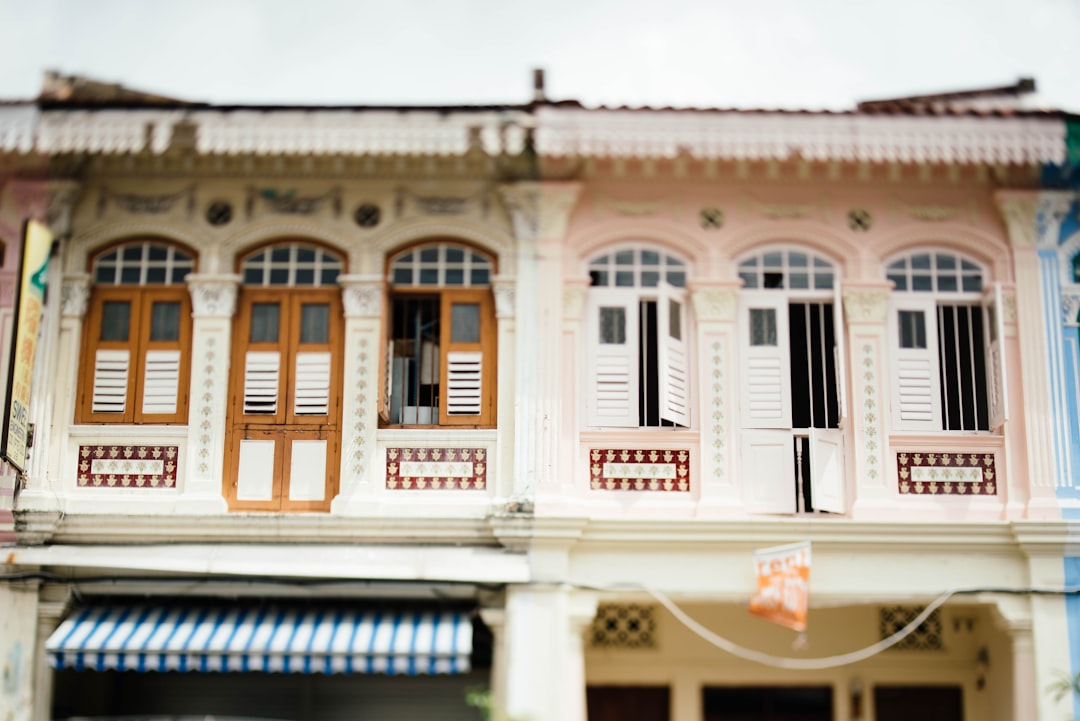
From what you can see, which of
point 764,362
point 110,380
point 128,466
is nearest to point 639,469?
point 764,362

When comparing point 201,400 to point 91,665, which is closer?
point 91,665

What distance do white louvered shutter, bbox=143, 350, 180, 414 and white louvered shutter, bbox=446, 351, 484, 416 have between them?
2163 mm

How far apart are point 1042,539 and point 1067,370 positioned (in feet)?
4.60

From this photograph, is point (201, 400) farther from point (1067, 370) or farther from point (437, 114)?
point (1067, 370)

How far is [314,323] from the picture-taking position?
10.7 metres

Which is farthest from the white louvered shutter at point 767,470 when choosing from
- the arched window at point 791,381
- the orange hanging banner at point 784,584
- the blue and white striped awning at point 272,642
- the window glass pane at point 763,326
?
the blue and white striped awning at point 272,642

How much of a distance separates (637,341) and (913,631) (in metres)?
3.55

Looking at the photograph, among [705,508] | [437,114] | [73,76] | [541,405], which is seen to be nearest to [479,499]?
[541,405]

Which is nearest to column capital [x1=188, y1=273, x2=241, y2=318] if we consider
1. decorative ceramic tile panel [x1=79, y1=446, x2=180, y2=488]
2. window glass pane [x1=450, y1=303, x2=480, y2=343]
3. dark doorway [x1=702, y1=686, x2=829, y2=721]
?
decorative ceramic tile panel [x1=79, y1=446, x2=180, y2=488]

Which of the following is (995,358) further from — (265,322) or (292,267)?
(265,322)

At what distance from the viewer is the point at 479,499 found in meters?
10.2

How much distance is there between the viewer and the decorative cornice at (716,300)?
10.6m

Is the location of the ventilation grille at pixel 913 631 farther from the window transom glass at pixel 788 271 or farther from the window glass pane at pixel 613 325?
the window glass pane at pixel 613 325

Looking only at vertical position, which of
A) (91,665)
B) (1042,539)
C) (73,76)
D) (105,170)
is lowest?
(91,665)
